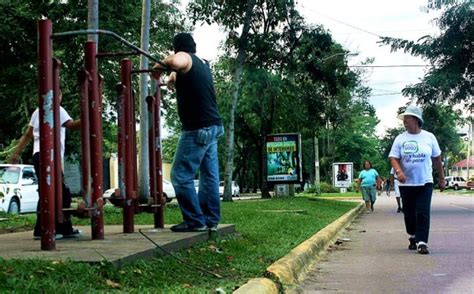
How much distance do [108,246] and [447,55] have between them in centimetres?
1780

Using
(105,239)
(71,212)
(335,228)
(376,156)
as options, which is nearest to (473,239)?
(335,228)

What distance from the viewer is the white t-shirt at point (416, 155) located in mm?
8617

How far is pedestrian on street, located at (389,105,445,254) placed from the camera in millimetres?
8578

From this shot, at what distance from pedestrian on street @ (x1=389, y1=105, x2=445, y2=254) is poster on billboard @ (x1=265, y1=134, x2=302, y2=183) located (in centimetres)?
1801

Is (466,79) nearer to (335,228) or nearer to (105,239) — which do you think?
(335,228)

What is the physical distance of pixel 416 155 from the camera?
8.71 m

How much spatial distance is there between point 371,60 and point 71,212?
4685 cm

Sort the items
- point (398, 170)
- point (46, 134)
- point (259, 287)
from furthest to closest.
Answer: point (398, 170) → point (46, 134) → point (259, 287)

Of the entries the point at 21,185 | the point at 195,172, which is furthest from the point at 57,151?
the point at 21,185

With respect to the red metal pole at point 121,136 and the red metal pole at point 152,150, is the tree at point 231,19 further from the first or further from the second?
the red metal pole at point 121,136

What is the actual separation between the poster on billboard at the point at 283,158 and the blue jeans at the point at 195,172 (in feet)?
65.0

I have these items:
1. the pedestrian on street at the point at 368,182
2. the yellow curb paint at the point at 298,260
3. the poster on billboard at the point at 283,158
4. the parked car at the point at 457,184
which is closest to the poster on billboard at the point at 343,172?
the poster on billboard at the point at 283,158

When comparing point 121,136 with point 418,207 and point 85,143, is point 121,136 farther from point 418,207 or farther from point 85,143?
point 418,207

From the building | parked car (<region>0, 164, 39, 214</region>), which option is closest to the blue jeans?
parked car (<region>0, 164, 39, 214</region>)
